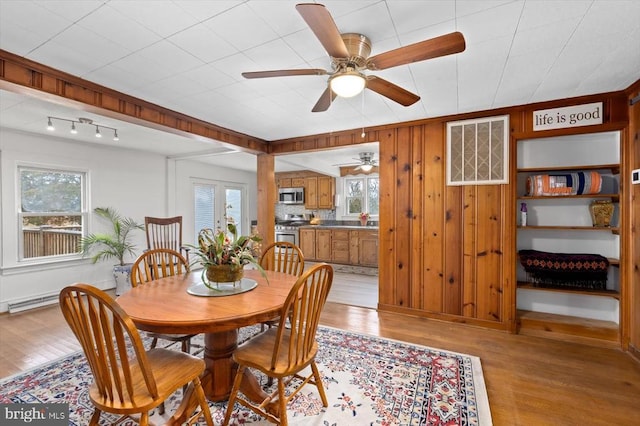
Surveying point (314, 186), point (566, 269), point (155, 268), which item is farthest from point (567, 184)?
point (314, 186)

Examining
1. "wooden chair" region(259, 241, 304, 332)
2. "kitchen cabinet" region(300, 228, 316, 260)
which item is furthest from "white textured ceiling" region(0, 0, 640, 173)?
"kitchen cabinet" region(300, 228, 316, 260)

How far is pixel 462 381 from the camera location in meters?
2.22

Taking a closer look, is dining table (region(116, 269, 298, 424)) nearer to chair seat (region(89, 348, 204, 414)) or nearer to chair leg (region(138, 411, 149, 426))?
chair seat (region(89, 348, 204, 414))

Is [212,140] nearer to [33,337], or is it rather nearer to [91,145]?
[91,145]

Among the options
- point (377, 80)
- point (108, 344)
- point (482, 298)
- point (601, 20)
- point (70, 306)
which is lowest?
point (482, 298)

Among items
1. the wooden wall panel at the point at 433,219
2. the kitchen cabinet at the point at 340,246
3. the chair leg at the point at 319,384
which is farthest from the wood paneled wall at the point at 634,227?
the kitchen cabinet at the point at 340,246

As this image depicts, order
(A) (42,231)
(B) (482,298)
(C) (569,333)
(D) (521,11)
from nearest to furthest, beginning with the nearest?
1. (D) (521,11)
2. (C) (569,333)
3. (B) (482,298)
4. (A) (42,231)

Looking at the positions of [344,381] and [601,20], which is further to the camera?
[344,381]

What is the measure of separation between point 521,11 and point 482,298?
8.71 feet

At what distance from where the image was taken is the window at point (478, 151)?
3.14 meters

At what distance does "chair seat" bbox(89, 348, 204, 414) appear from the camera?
1.31 metres

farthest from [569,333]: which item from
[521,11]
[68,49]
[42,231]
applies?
[42,231]

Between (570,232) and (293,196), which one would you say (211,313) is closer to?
(570,232)

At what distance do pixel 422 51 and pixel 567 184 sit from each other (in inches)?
96.1
